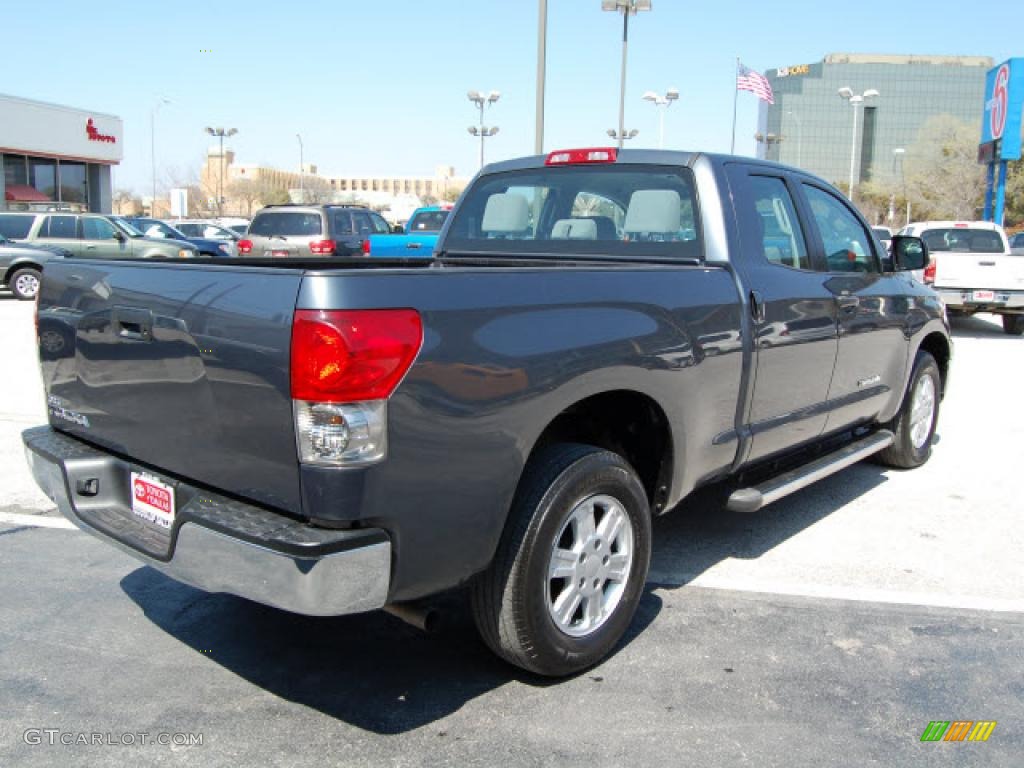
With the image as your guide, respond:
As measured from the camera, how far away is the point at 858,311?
5047 millimetres

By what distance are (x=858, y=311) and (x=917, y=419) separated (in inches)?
67.5

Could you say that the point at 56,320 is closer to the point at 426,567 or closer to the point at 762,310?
the point at 426,567

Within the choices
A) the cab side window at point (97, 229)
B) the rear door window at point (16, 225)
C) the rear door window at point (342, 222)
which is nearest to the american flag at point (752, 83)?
the rear door window at point (342, 222)

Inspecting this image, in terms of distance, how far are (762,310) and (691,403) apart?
0.71m

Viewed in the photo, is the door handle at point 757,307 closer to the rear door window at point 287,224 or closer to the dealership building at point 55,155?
the rear door window at point 287,224

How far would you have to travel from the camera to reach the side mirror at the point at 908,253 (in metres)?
5.64

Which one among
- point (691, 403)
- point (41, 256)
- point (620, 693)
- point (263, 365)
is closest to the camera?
point (263, 365)

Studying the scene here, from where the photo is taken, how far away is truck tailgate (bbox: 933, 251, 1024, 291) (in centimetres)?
1411

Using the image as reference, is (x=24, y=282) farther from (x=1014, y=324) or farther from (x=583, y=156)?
(x=1014, y=324)

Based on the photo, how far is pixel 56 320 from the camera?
11.5 feet

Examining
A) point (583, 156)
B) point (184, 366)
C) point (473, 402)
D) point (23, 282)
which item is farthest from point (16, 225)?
point (473, 402)

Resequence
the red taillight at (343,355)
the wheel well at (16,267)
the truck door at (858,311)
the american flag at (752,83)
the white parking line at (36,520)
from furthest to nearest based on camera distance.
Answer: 1. the american flag at (752,83)
2. the wheel well at (16,267)
3. the white parking line at (36,520)
4. the truck door at (858,311)
5. the red taillight at (343,355)

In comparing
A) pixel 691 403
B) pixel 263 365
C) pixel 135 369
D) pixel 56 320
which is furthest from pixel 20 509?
pixel 691 403

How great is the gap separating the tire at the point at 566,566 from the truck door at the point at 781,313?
1038mm
